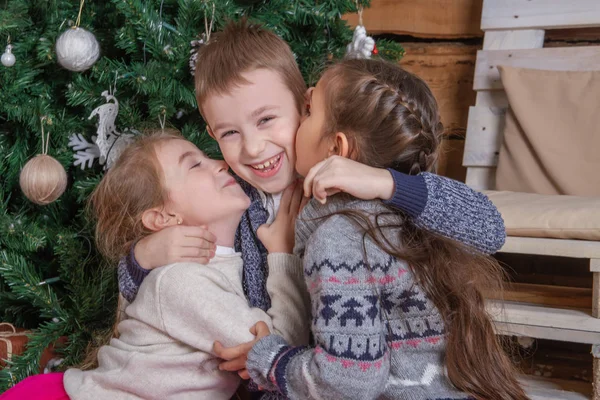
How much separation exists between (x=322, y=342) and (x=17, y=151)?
1.25 m

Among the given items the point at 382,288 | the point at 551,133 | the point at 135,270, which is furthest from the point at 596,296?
the point at 135,270

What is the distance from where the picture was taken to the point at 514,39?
230cm

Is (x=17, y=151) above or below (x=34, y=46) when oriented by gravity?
below

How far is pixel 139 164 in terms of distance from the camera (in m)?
1.47

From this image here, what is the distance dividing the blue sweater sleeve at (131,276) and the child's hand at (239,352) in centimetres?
27

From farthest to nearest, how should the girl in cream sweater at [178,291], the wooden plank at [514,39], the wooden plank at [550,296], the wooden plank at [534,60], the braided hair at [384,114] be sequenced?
1. the wooden plank at [514,39]
2. the wooden plank at [534,60]
3. the wooden plank at [550,296]
4. the girl in cream sweater at [178,291]
5. the braided hair at [384,114]

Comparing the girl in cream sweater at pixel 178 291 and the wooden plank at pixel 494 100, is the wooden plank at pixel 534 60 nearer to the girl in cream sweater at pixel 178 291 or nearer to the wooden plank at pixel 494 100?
the wooden plank at pixel 494 100

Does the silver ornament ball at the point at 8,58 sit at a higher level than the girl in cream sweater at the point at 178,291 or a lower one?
higher

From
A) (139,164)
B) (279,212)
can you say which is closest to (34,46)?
(139,164)

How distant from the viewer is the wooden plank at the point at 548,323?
1.64 meters

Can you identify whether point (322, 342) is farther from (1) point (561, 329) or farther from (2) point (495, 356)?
(1) point (561, 329)

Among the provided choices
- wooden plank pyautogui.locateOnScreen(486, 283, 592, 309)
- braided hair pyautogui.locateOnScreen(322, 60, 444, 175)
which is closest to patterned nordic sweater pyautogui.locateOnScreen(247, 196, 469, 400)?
braided hair pyautogui.locateOnScreen(322, 60, 444, 175)

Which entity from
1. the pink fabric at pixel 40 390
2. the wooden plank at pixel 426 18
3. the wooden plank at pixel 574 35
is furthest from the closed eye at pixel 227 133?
the wooden plank at pixel 574 35

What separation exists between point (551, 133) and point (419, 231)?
3.71 ft
